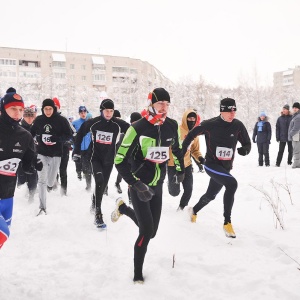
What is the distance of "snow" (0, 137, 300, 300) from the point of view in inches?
131

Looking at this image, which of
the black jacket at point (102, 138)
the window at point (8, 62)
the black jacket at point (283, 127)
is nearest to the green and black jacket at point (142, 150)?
the black jacket at point (102, 138)

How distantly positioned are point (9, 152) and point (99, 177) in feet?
7.49

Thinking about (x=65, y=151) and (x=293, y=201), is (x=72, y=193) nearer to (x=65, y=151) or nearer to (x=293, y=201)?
(x=65, y=151)

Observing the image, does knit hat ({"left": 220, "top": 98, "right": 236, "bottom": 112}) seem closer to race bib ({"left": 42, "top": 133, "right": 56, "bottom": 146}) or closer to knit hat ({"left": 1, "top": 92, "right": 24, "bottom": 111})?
knit hat ({"left": 1, "top": 92, "right": 24, "bottom": 111})

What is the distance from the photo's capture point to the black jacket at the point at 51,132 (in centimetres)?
658

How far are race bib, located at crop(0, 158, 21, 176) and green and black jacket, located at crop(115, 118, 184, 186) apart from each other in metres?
1.17

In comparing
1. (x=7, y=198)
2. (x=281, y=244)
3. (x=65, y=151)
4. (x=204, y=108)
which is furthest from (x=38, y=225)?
(x=204, y=108)

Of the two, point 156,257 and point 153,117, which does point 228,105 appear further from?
point 156,257

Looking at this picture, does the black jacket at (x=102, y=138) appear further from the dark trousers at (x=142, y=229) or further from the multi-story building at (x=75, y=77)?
the multi-story building at (x=75, y=77)

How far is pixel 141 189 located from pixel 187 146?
7.21 ft

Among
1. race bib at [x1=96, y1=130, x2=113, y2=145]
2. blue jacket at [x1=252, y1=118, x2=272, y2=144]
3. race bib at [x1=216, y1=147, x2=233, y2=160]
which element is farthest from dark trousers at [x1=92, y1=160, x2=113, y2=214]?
blue jacket at [x1=252, y1=118, x2=272, y2=144]

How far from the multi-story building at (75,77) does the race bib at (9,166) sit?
52.2 meters

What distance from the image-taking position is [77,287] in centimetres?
342

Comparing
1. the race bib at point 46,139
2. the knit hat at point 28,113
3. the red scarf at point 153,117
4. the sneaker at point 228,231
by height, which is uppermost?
the knit hat at point 28,113
